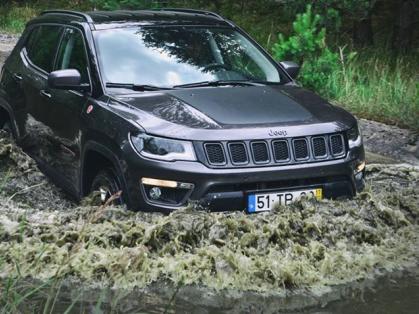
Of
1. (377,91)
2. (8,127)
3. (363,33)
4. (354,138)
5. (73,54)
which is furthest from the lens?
(363,33)

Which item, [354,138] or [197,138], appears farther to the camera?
[354,138]

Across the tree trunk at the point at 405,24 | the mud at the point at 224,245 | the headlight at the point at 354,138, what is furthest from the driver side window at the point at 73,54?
the tree trunk at the point at 405,24

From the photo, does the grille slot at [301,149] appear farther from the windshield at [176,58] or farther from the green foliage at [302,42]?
the green foliage at [302,42]

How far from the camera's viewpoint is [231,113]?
5.26 m

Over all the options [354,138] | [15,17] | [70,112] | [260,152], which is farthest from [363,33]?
[15,17]

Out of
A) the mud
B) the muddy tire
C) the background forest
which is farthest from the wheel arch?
the background forest

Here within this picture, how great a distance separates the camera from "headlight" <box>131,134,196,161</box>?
4.95 meters

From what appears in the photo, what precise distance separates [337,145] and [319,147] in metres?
0.20

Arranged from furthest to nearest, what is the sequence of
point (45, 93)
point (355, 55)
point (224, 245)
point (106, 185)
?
point (355, 55) < point (45, 93) < point (106, 185) < point (224, 245)

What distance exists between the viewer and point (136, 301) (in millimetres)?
4262

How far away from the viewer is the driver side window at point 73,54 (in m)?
6.14

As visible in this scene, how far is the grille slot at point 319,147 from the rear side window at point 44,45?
2811 mm

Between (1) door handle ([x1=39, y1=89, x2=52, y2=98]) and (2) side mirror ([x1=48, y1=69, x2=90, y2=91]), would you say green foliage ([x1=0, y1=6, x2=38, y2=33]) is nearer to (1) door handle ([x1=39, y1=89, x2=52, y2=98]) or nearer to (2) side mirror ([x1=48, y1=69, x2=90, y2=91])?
(1) door handle ([x1=39, y1=89, x2=52, y2=98])

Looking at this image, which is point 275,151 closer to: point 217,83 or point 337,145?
point 337,145
